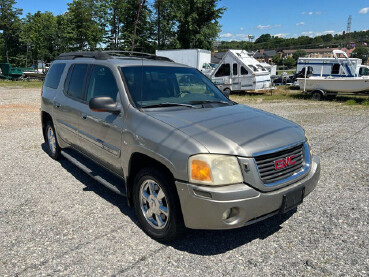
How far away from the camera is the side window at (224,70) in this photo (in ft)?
64.8

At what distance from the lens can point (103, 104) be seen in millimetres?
3334

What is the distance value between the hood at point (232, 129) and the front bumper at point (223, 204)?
13.5 inches

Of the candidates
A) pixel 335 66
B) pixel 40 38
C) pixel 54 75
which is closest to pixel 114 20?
pixel 40 38

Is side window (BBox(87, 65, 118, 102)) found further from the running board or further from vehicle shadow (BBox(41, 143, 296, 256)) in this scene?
vehicle shadow (BBox(41, 143, 296, 256))

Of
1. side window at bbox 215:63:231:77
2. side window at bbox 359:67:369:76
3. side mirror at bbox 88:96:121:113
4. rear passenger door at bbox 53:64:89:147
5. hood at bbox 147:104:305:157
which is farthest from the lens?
side window at bbox 359:67:369:76

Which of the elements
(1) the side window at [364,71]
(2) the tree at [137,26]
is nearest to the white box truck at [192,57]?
(1) the side window at [364,71]

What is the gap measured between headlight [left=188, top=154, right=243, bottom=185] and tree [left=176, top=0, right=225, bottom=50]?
1634 inches

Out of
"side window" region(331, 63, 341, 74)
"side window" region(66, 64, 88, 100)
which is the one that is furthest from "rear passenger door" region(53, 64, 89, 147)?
"side window" region(331, 63, 341, 74)

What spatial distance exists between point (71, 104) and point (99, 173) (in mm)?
1276

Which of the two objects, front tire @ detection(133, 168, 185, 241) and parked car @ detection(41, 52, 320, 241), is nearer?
parked car @ detection(41, 52, 320, 241)

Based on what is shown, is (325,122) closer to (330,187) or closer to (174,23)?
(330,187)

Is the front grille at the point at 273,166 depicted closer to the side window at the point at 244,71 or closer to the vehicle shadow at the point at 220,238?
the vehicle shadow at the point at 220,238

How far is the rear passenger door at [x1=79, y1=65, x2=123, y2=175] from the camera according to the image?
352 cm

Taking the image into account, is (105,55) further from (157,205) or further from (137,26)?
(137,26)
